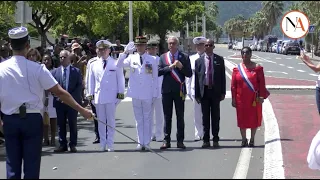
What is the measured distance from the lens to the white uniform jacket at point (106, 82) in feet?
34.9

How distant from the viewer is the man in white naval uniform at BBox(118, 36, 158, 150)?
10688mm

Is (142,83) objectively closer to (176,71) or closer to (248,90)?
(176,71)

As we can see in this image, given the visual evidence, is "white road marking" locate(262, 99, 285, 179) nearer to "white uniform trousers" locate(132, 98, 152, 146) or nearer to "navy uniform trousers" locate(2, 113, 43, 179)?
"white uniform trousers" locate(132, 98, 152, 146)

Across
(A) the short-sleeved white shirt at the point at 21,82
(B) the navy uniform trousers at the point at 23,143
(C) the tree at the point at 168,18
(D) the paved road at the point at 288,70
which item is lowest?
(D) the paved road at the point at 288,70

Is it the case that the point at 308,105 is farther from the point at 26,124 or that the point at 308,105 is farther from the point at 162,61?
the point at 26,124

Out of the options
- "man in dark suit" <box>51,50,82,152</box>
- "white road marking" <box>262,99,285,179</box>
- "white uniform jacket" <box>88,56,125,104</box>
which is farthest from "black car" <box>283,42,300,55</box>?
"man in dark suit" <box>51,50,82,152</box>

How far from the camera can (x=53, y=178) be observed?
7.70 m

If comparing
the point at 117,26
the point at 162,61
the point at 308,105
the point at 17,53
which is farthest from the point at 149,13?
the point at 308,105

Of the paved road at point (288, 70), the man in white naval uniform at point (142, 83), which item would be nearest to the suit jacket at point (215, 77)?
the man in white naval uniform at point (142, 83)

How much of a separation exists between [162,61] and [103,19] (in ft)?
11.3

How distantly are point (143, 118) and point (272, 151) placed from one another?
7.64 feet

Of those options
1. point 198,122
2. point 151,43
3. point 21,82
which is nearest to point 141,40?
point 151,43

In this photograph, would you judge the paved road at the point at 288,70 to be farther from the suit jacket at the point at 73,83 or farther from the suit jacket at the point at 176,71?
the suit jacket at the point at 73,83

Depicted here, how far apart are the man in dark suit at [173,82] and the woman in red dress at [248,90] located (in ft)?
2.92
